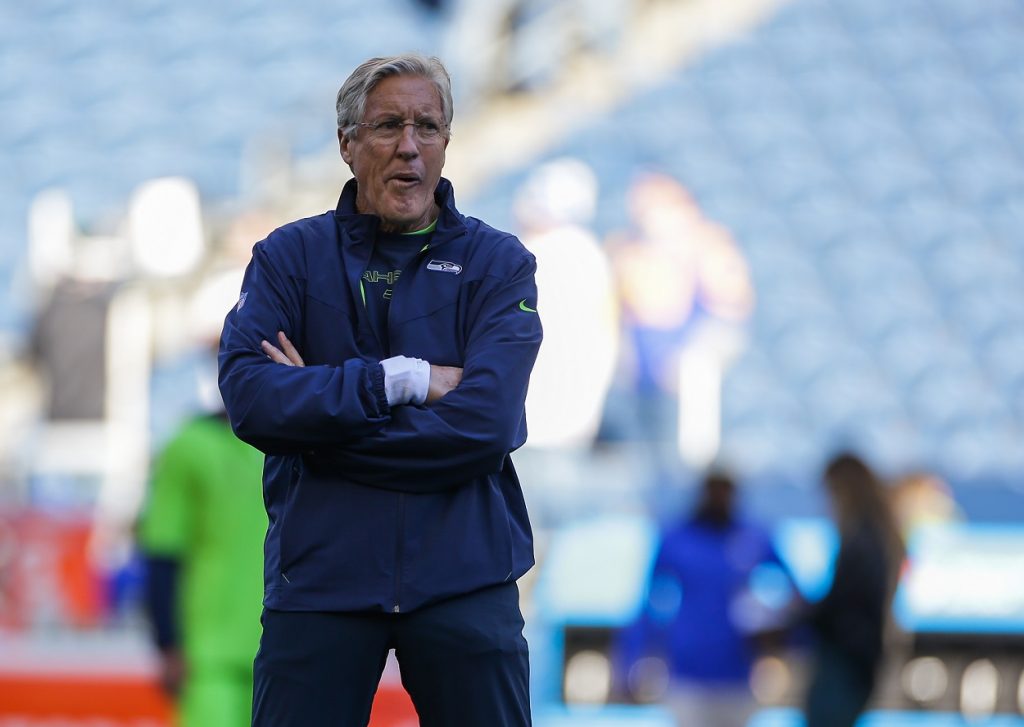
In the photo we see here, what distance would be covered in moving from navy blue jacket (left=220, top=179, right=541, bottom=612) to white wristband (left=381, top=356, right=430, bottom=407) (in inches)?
0.5

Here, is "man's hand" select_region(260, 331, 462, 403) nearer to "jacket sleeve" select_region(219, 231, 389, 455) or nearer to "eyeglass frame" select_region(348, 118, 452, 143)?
"jacket sleeve" select_region(219, 231, 389, 455)

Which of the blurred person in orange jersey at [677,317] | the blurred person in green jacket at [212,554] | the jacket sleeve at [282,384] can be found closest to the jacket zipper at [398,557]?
the jacket sleeve at [282,384]

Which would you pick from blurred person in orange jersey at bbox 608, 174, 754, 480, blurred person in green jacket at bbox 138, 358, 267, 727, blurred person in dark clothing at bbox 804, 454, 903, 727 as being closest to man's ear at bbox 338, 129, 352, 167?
blurred person in green jacket at bbox 138, 358, 267, 727

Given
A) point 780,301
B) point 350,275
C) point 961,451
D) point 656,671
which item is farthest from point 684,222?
point 350,275

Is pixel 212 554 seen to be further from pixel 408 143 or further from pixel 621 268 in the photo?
pixel 621 268

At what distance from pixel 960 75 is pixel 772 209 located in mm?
3052

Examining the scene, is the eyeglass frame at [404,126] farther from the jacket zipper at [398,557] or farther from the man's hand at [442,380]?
the jacket zipper at [398,557]

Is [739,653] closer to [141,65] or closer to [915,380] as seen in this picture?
[915,380]

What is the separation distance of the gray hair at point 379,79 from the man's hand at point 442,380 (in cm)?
31

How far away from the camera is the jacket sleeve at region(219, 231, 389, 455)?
2035 millimetres

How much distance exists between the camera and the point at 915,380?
1705 cm

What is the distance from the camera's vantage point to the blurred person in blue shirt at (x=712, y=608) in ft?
17.5

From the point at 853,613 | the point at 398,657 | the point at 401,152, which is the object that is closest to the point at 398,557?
the point at 398,657

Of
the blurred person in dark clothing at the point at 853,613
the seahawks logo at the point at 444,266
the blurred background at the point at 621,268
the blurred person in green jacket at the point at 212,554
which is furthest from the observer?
the blurred background at the point at 621,268
